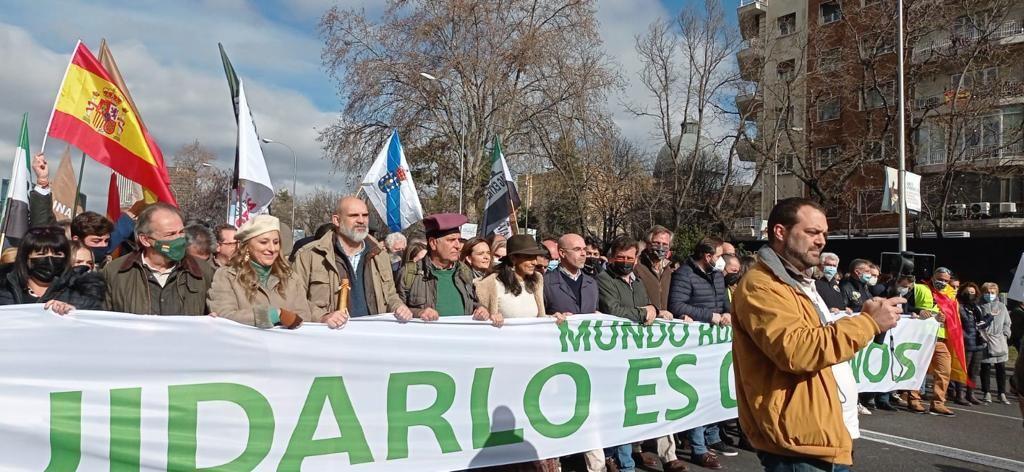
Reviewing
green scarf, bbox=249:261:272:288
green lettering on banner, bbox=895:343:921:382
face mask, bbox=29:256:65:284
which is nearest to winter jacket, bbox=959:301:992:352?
green lettering on banner, bbox=895:343:921:382

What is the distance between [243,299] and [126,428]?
2.74ft

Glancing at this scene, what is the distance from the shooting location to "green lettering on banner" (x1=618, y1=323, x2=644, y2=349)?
5.73 metres

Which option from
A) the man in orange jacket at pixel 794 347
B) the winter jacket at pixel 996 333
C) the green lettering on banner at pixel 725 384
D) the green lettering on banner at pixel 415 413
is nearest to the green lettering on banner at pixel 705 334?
the green lettering on banner at pixel 725 384

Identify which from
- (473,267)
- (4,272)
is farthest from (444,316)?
(4,272)

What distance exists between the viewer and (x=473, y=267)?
19.3ft

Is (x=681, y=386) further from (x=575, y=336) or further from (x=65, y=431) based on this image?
(x=65, y=431)

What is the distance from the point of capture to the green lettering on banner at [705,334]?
6.23 m

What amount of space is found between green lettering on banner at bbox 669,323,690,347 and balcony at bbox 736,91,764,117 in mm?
21229

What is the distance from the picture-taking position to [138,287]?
162 inches

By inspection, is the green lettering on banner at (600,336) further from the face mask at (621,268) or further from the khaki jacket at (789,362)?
the khaki jacket at (789,362)

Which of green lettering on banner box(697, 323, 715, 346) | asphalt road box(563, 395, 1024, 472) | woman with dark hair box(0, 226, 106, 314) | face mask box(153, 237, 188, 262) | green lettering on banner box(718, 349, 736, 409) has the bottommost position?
asphalt road box(563, 395, 1024, 472)

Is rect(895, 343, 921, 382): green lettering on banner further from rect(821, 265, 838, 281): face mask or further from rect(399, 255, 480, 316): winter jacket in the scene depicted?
rect(399, 255, 480, 316): winter jacket

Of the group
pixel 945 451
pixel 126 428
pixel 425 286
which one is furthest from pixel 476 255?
pixel 945 451

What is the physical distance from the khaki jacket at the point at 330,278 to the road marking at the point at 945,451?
4.88m
